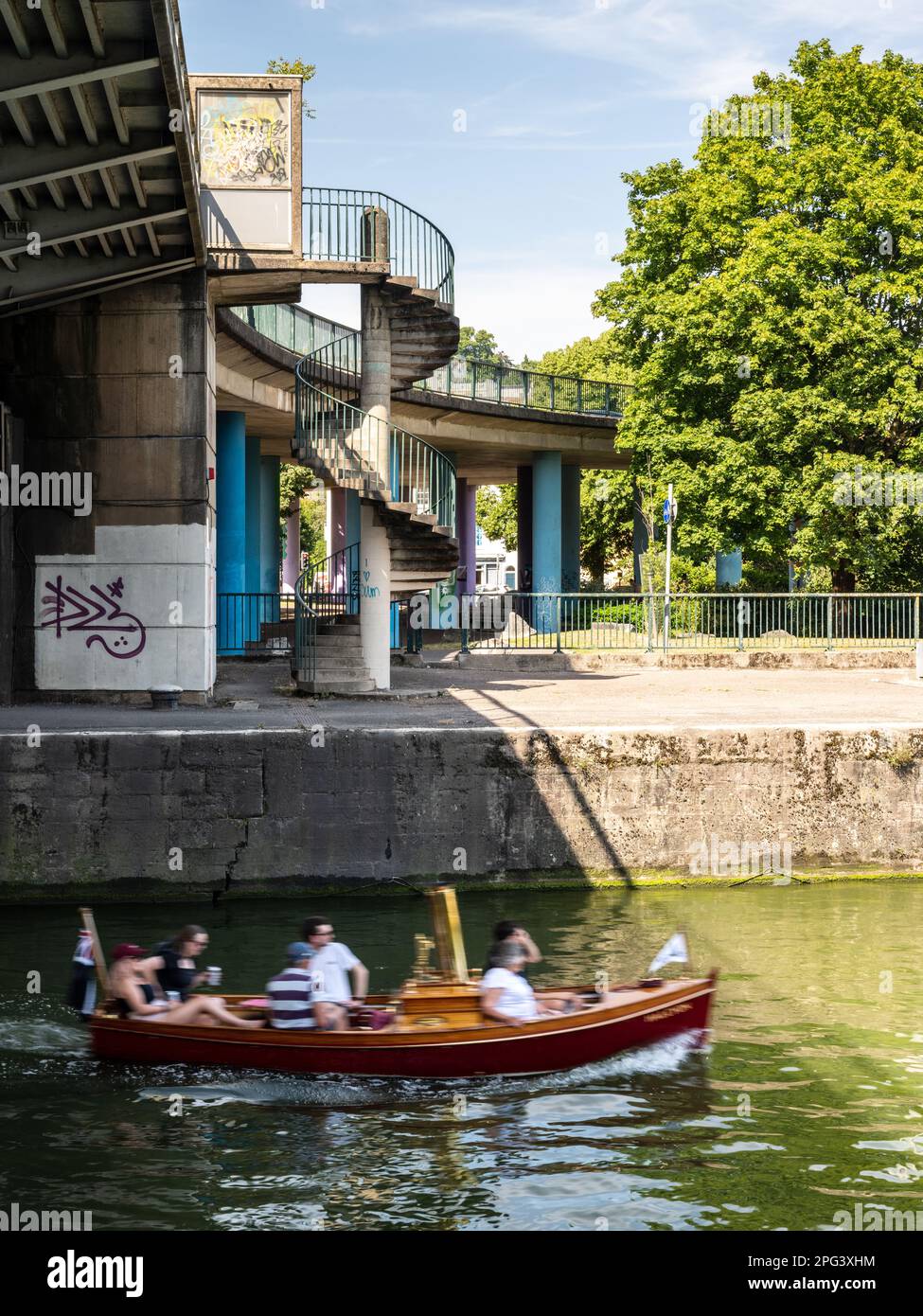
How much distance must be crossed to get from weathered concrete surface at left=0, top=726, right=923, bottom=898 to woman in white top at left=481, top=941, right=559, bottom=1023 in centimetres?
588

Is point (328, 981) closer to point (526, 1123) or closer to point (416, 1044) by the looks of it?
point (416, 1044)

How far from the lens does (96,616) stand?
19406mm

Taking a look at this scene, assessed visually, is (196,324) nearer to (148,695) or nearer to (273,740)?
(148,695)

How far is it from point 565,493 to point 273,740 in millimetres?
31761


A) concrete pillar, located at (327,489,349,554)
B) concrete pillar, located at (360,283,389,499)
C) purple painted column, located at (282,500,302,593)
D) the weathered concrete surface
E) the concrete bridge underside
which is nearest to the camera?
the weathered concrete surface

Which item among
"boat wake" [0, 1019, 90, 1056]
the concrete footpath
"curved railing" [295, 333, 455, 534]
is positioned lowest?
"boat wake" [0, 1019, 90, 1056]

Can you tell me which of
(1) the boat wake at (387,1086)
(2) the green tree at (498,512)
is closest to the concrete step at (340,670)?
(1) the boat wake at (387,1086)

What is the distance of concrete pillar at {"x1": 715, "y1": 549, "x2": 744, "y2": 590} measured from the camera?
4303cm

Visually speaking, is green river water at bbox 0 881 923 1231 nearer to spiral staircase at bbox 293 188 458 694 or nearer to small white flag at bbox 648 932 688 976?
small white flag at bbox 648 932 688 976

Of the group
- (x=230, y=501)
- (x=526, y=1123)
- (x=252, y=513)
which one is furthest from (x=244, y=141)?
(x=252, y=513)

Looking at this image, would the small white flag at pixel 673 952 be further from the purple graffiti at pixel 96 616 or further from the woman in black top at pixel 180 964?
the purple graffiti at pixel 96 616

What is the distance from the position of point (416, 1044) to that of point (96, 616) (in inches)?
408

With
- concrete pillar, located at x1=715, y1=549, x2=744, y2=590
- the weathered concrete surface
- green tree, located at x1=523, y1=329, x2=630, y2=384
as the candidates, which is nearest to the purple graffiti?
the weathered concrete surface

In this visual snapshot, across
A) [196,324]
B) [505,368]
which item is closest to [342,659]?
[196,324]
